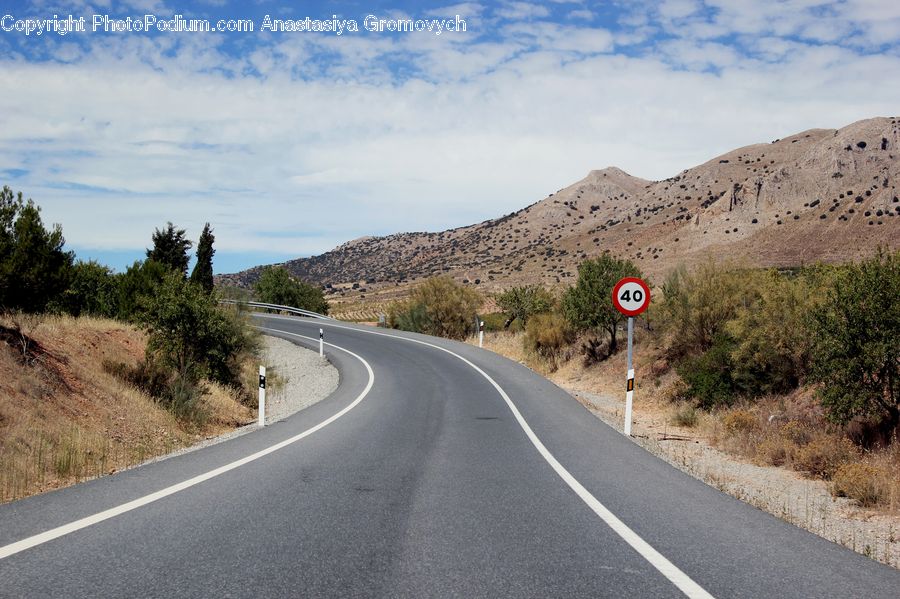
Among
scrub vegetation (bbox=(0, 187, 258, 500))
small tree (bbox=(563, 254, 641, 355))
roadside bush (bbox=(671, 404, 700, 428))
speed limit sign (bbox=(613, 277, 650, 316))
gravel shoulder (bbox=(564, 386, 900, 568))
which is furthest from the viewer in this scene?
small tree (bbox=(563, 254, 641, 355))

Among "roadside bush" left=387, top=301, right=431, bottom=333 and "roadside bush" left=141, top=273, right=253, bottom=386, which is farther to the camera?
"roadside bush" left=387, top=301, right=431, bottom=333

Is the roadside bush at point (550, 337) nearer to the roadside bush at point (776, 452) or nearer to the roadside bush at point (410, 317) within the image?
the roadside bush at point (410, 317)

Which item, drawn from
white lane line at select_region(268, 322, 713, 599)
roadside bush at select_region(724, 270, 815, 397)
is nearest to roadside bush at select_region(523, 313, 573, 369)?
roadside bush at select_region(724, 270, 815, 397)

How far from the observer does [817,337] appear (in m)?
12.7

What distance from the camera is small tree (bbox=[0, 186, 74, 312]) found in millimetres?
15180

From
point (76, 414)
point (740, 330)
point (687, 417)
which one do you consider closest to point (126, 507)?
point (76, 414)

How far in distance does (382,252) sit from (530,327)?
11065 centimetres

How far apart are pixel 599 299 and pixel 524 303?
52.4ft

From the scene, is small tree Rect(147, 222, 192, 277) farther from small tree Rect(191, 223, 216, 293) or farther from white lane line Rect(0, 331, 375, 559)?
white lane line Rect(0, 331, 375, 559)

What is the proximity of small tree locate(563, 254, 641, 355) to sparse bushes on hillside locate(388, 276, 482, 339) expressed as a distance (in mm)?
14218

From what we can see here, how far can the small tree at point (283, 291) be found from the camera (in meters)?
63.8

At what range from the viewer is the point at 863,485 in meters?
8.16

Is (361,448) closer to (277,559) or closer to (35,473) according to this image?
(35,473)

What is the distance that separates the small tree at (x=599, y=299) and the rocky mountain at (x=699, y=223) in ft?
19.2
